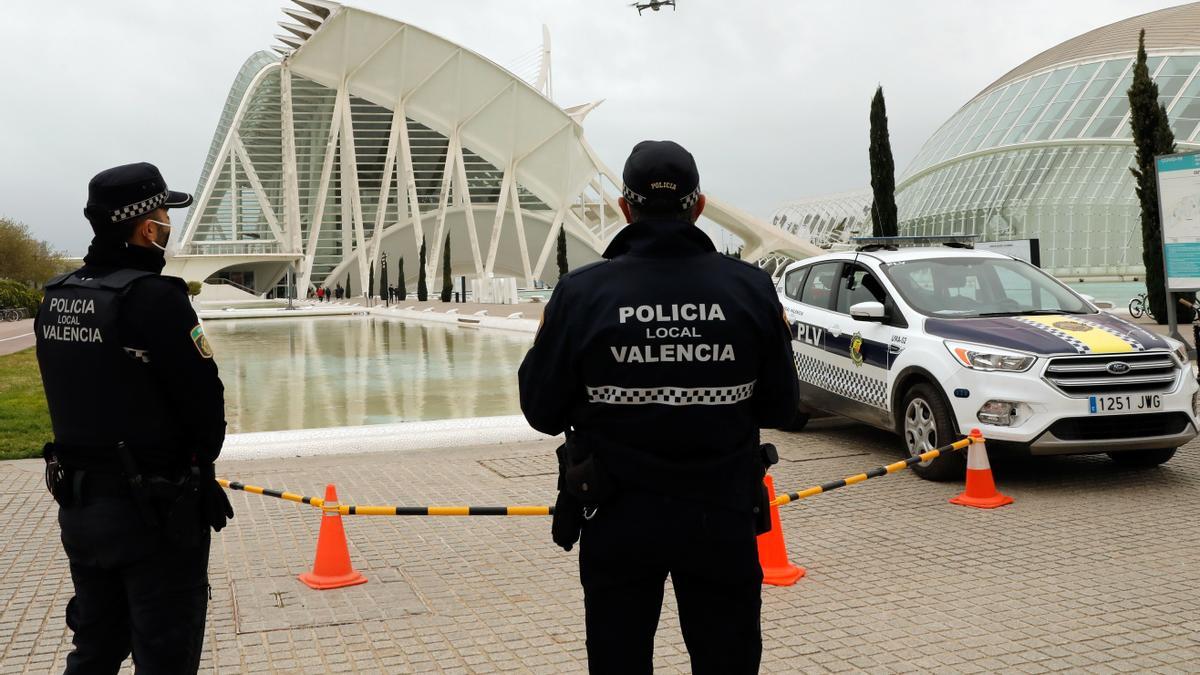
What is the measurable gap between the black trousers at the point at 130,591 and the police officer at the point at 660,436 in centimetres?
112

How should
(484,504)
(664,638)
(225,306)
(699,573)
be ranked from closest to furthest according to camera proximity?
1. (699,573)
2. (664,638)
3. (484,504)
4. (225,306)

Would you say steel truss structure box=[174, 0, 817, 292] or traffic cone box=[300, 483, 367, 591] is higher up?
steel truss structure box=[174, 0, 817, 292]

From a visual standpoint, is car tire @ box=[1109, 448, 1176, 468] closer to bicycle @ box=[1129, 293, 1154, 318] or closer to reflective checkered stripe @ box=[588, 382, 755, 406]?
reflective checkered stripe @ box=[588, 382, 755, 406]

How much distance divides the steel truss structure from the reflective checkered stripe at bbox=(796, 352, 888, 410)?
168 feet

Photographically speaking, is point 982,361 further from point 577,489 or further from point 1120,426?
point 577,489

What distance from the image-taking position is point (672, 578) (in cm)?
267

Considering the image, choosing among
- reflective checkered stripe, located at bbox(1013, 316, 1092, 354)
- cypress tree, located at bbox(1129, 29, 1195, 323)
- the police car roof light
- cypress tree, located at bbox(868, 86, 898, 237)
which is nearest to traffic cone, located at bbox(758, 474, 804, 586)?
reflective checkered stripe, located at bbox(1013, 316, 1092, 354)

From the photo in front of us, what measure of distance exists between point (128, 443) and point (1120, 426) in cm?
640

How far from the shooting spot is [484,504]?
7273 millimetres

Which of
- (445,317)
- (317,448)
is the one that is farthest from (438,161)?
(317,448)

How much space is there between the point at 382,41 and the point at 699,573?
6529 cm

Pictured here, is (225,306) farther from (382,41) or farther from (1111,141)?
(1111,141)

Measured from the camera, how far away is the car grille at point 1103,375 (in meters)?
7.02

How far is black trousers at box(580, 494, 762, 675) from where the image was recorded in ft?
8.57
